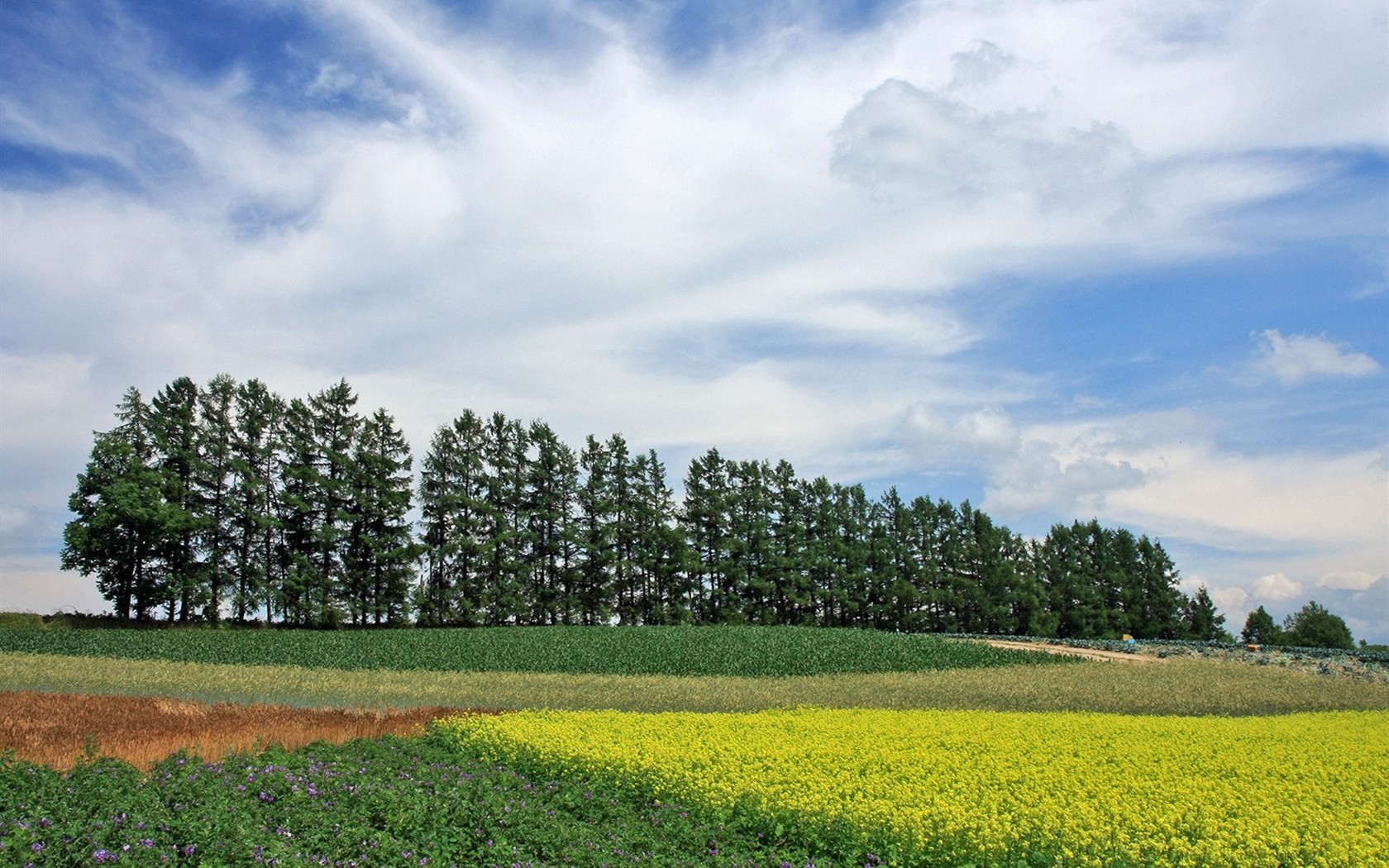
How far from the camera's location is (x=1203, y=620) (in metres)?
76.7

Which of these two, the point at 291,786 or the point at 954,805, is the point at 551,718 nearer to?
the point at 291,786

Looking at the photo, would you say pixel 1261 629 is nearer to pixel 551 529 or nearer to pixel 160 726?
pixel 551 529

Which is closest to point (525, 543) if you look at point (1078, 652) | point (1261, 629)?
point (1078, 652)

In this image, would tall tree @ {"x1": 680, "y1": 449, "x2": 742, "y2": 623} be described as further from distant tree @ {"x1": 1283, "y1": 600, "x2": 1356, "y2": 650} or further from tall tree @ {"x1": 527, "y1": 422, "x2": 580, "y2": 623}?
distant tree @ {"x1": 1283, "y1": 600, "x2": 1356, "y2": 650}

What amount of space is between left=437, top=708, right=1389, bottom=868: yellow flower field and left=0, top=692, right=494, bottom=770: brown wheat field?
1.98m

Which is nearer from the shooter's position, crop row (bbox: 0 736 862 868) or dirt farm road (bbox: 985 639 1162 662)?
crop row (bbox: 0 736 862 868)

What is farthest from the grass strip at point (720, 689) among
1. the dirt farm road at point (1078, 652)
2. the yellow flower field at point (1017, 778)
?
the dirt farm road at point (1078, 652)

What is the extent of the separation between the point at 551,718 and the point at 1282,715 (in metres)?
17.7

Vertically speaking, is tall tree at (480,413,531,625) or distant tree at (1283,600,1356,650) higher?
tall tree at (480,413,531,625)

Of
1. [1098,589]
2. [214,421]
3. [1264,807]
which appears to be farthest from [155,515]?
[1098,589]

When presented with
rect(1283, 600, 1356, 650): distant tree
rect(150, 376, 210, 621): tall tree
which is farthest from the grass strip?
rect(1283, 600, 1356, 650): distant tree

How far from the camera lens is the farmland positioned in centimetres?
881

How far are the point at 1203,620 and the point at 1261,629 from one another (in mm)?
4846

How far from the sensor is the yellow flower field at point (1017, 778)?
8.85 meters
